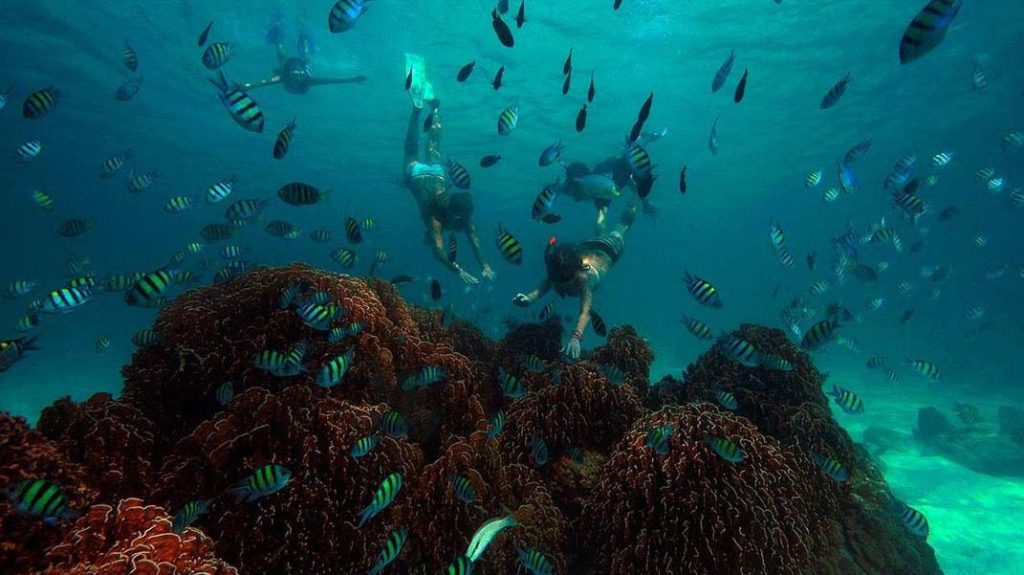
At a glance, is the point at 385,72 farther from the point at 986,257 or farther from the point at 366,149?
the point at 986,257

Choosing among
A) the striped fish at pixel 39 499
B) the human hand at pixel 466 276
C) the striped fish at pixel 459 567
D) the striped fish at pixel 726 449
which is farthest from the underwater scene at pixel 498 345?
the human hand at pixel 466 276

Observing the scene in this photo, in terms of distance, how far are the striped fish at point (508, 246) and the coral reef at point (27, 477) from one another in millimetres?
5004

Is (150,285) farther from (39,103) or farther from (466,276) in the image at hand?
(466,276)

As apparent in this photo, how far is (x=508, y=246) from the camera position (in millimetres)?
6887

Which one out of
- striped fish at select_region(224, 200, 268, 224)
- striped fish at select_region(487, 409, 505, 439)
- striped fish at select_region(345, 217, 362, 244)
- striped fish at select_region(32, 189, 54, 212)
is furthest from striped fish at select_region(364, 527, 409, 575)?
striped fish at select_region(32, 189, 54, 212)

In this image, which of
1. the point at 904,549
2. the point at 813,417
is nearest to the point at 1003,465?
the point at 904,549

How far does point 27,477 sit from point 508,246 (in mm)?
5321

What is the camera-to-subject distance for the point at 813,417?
674 cm

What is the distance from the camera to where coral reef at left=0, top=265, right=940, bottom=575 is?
146 inches

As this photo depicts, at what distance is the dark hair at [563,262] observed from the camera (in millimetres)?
9523

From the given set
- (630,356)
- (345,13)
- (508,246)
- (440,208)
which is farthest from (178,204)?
(630,356)

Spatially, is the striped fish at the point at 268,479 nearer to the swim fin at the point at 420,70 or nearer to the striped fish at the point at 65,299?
the striped fish at the point at 65,299

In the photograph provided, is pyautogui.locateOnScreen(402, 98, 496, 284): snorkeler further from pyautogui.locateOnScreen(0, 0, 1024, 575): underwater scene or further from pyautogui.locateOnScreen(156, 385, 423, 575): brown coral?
pyautogui.locateOnScreen(156, 385, 423, 575): brown coral

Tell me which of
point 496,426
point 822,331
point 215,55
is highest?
point 215,55
